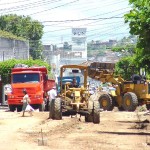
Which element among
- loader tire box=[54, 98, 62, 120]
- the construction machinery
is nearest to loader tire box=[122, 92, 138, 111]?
the construction machinery

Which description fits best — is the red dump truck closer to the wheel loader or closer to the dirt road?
the wheel loader

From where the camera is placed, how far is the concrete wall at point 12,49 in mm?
77394

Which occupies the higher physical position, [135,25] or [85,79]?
[135,25]

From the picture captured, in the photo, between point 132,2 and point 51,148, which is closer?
point 51,148

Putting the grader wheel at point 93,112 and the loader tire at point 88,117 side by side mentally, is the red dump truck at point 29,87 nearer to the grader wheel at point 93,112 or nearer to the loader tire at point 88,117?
the loader tire at point 88,117

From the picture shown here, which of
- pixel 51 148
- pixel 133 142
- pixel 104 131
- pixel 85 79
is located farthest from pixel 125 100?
pixel 51 148

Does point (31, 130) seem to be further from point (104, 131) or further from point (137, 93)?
point (137, 93)

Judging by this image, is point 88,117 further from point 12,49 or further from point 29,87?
point 12,49

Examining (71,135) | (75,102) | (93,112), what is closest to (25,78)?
(75,102)

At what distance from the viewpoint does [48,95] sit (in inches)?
1580

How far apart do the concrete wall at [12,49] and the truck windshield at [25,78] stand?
3661cm

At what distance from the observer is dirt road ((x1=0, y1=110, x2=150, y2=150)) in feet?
59.3

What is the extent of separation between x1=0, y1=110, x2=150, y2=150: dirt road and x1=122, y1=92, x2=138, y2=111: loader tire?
10913mm

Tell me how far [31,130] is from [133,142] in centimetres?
513
